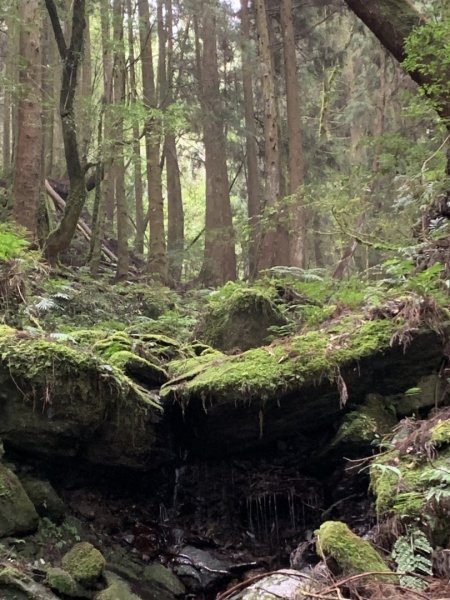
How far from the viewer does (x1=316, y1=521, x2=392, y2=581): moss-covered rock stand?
3.97m

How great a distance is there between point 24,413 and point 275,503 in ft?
9.79

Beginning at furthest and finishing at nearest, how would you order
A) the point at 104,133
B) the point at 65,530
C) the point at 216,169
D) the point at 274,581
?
1. the point at 216,169
2. the point at 104,133
3. the point at 65,530
4. the point at 274,581

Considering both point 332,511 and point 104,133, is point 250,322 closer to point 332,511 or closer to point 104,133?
point 332,511

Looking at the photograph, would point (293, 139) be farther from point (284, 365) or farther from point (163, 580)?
point (163, 580)

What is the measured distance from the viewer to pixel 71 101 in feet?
34.5

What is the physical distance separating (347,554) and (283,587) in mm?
630

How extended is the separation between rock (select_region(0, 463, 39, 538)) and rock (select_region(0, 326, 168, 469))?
488 mm

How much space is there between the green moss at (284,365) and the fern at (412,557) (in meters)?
2.10

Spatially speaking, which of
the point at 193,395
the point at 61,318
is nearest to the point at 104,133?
the point at 61,318

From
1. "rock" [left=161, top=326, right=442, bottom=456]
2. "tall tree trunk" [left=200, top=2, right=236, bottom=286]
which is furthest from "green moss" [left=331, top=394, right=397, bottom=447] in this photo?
"tall tree trunk" [left=200, top=2, right=236, bottom=286]

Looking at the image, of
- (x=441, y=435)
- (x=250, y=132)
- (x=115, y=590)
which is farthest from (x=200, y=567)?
(x=250, y=132)

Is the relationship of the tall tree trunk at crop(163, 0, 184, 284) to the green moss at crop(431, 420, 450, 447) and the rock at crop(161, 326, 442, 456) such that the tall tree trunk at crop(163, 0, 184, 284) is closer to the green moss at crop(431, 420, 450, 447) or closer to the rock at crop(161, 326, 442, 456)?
the rock at crop(161, 326, 442, 456)

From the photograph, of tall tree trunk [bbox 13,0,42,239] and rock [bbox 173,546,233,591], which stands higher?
tall tree trunk [bbox 13,0,42,239]

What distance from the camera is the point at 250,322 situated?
8.41 metres
